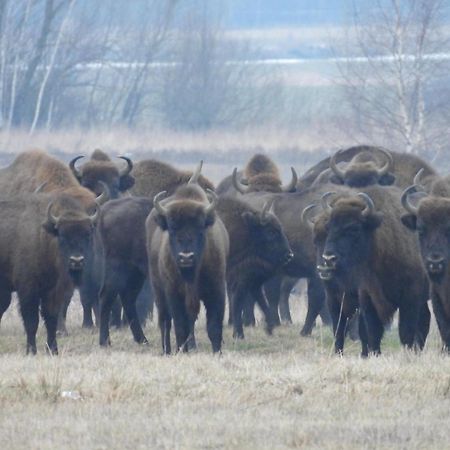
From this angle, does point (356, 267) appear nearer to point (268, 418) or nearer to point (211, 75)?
point (268, 418)

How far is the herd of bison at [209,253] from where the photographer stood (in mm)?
14992

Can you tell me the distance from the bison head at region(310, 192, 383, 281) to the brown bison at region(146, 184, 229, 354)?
1.18 metres

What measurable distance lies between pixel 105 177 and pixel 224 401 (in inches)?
350

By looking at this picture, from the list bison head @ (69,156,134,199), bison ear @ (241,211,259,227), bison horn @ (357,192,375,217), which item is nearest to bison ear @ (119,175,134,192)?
bison head @ (69,156,134,199)

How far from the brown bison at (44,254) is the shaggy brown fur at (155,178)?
3.95m

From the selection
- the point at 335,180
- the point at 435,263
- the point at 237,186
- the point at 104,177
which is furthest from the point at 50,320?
the point at 335,180

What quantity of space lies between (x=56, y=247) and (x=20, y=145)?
126 feet

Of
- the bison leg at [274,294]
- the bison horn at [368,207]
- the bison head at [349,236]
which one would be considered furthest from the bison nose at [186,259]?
the bison leg at [274,294]

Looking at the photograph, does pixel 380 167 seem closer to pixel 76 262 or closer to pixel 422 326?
pixel 422 326

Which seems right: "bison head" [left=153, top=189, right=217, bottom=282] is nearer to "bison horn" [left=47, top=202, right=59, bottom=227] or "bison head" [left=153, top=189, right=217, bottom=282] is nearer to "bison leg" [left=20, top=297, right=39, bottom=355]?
"bison horn" [left=47, top=202, right=59, bottom=227]

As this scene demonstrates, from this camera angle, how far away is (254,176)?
21219 millimetres

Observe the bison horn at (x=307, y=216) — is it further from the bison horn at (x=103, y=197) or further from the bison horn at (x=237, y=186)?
the bison horn at (x=237, y=186)

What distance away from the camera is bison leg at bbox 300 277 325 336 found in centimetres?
1811

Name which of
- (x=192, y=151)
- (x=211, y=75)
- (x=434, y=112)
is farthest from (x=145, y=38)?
(x=434, y=112)
